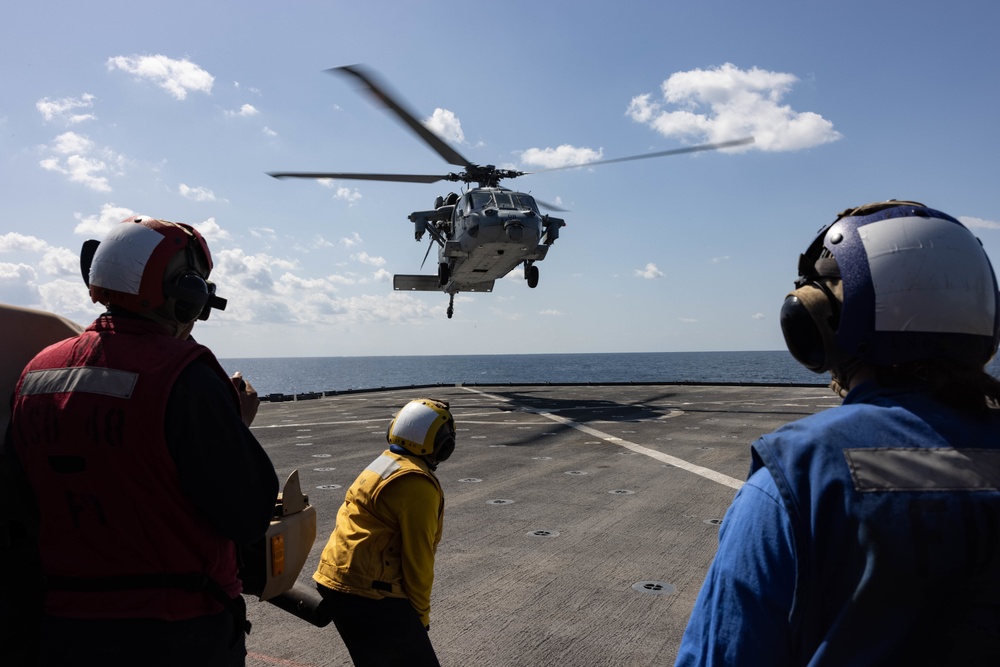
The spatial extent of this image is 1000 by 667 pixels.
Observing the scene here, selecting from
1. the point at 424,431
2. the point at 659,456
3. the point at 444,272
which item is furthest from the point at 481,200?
the point at 424,431

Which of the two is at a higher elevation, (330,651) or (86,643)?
(86,643)

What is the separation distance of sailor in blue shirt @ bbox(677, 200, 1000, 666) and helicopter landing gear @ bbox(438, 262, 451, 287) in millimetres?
23332

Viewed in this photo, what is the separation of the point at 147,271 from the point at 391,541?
5.79 ft

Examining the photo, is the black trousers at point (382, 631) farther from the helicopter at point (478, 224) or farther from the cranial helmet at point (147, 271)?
the helicopter at point (478, 224)

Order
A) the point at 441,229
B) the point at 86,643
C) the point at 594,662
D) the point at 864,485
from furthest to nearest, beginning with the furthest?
1. the point at 441,229
2. the point at 594,662
3. the point at 86,643
4. the point at 864,485

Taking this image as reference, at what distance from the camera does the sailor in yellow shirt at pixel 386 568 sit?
3.38m

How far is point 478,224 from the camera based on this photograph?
21.3 metres

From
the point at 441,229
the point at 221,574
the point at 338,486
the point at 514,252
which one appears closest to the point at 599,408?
the point at 514,252

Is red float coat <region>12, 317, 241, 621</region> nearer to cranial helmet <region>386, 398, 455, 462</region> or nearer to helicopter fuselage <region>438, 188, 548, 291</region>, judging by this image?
cranial helmet <region>386, 398, 455, 462</region>

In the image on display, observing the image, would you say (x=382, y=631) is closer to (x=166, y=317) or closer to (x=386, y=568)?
(x=386, y=568)

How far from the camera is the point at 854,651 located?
134 cm

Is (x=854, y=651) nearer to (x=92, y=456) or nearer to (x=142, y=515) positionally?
(x=142, y=515)

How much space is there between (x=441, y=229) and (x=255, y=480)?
23.5 metres

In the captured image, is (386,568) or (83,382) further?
(386,568)
